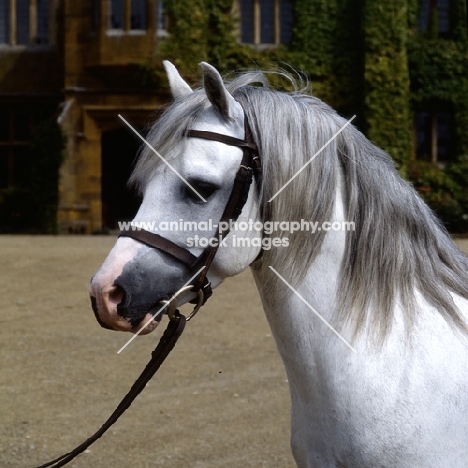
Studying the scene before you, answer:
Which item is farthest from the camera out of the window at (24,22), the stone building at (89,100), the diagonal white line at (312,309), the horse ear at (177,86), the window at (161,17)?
the window at (24,22)

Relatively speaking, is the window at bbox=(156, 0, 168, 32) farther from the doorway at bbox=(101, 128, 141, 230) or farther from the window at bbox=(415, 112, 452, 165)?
the window at bbox=(415, 112, 452, 165)

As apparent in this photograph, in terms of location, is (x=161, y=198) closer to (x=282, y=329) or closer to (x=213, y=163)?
(x=213, y=163)

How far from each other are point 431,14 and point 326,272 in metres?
16.3

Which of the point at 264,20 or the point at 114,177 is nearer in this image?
the point at 264,20

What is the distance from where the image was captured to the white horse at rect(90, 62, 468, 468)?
1917 mm

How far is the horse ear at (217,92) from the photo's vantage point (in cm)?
191

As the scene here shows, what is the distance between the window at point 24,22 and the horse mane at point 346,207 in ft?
57.9

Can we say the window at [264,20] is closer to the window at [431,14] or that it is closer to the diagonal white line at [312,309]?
the window at [431,14]

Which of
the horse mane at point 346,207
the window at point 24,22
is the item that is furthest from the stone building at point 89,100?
the horse mane at point 346,207

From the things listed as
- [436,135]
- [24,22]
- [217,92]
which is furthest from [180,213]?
[24,22]

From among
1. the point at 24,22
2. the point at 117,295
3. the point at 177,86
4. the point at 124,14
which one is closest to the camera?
the point at 117,295

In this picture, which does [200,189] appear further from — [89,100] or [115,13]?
[115,13]

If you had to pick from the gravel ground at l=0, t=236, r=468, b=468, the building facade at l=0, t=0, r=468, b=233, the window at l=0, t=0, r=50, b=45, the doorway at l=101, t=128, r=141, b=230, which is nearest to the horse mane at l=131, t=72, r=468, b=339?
the gravel ground at l=0, t=236, r=468, b=468

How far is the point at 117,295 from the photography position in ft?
6.26
